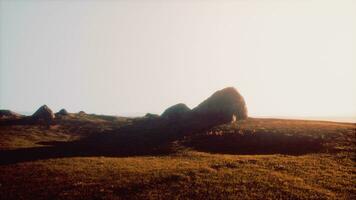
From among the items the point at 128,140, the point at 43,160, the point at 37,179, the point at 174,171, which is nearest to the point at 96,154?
the point at 43,160

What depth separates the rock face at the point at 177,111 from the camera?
73.9m

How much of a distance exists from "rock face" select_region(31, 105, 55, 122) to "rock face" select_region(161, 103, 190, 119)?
3588 cm

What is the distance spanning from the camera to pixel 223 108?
218 ft

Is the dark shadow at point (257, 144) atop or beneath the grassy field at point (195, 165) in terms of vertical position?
atop

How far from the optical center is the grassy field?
24656 mm

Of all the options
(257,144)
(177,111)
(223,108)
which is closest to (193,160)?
(257,144)

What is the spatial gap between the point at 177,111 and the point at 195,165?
139 feet

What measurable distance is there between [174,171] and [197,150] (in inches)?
628

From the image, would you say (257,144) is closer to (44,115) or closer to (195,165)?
(195,165)

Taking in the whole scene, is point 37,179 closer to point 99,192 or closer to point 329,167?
point 99,192

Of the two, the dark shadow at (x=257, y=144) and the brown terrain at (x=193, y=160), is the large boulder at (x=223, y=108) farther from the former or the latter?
the dark shadow at (x=257, y=144)

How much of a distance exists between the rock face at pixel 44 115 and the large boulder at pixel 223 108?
45372 mm

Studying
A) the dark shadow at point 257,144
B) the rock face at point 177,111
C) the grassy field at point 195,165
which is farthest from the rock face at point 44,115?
the dark shadow at point 257,144

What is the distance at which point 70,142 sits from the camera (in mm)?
60250
